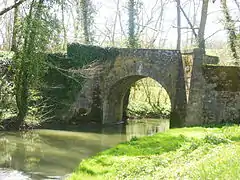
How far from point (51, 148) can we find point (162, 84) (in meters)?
6.49

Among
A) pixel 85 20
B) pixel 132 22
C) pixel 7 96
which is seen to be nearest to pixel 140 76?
pixel 132 22

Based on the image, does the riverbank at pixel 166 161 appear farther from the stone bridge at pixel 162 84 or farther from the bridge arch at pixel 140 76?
the bridge arch at pixel 140 76

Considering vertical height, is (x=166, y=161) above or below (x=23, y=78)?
below

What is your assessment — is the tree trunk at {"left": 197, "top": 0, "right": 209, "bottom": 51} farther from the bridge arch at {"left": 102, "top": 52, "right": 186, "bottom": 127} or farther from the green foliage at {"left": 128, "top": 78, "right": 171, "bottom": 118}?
the green foliage at {"left": 128, "top": 78, "right": 171, "bottom": 118}

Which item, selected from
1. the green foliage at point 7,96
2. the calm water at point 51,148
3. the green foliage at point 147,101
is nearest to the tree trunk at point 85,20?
the green foliage at point 147,101

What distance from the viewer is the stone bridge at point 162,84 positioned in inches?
616

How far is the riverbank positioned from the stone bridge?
610cm

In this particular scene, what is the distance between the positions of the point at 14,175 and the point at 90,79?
1062 centimetres

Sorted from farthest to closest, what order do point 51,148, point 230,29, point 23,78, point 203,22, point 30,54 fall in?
point 203,22 < point 230,29 < point 23,78 < point 30,54 < point 51,148

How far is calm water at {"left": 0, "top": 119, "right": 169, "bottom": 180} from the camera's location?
33.3 ft

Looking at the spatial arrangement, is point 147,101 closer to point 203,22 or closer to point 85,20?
point 203,22

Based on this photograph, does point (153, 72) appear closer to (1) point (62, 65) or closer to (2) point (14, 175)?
(1) point (62, 65)

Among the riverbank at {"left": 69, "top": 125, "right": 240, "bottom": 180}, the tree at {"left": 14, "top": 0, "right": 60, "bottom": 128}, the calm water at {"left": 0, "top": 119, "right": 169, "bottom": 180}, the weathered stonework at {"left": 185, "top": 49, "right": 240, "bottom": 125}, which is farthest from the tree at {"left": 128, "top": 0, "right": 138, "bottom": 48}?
the riverbank at {"left": 69, "top": 125, "right": 240, "bottom": 180}

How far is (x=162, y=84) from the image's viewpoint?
17.8 m
